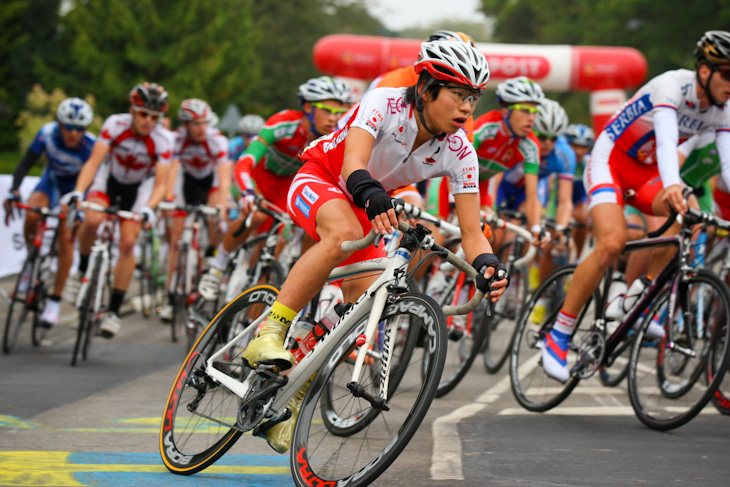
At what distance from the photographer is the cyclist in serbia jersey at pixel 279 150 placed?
7.86 metres

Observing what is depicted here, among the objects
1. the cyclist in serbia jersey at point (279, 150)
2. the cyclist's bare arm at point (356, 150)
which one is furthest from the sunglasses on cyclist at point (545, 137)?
the cyclist's bare arm at point (356, 150)

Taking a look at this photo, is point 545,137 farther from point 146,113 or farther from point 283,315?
point 283,315

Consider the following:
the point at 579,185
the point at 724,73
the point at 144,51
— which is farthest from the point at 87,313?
the point at 144,51

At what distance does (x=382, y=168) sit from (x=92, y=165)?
528cm

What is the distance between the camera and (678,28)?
42.5 m

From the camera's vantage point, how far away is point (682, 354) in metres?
5.93

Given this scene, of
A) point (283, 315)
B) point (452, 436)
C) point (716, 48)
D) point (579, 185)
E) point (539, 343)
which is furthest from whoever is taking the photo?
point (579, 185)

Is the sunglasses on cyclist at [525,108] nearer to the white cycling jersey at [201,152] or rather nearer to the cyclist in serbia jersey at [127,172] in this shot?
the cyclist in serbia jersey at [127,172]

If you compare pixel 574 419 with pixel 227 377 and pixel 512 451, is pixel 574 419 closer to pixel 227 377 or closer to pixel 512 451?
pixel 512 451

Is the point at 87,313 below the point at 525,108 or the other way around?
below

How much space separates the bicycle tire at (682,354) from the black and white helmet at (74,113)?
20.2ft

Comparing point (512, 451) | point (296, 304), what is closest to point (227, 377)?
point (296, 304)

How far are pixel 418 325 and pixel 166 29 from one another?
46425mm

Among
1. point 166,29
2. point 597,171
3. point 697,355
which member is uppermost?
point 166,29
